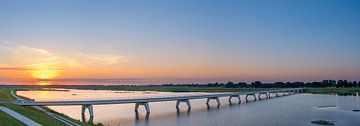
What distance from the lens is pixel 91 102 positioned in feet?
205

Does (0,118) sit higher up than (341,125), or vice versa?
(0,118)

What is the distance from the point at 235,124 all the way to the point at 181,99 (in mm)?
37384

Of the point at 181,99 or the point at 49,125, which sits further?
the point at 181,99

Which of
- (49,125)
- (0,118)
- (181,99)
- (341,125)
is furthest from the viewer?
(181,99)

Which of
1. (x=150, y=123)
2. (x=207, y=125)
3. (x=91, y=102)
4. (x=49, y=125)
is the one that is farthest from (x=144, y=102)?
(x=49, y=125)

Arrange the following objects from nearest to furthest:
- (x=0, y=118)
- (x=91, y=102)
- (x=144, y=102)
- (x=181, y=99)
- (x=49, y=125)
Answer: (x=0, y=118)
(x=49, y=125)
(x=91, y=102)
(x=144, y=102)
(x=181, y=99)

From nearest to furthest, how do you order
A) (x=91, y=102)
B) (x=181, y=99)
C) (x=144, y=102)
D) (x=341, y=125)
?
(x=341, y=125) → (x=91, y=102) → (x=144, y=102) → (x=181, y=99)

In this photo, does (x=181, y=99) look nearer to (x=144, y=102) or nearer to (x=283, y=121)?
(x=144, y=102)

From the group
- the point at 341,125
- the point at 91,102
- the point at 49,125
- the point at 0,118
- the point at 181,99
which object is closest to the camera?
the point at 0,118

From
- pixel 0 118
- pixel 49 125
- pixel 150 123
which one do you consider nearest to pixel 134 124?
pixel 150 123

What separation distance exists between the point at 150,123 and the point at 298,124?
20.4m

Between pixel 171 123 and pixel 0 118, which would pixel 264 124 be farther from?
pixel 0 118

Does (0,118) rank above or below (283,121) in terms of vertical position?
above

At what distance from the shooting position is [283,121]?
52.0m
